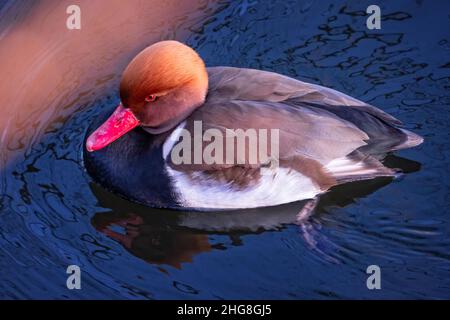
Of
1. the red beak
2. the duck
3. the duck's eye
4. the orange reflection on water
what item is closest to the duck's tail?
the duck

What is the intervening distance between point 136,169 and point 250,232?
0.87 m

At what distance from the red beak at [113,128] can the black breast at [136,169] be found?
0.21 ft

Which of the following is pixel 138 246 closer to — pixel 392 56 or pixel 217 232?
pixel 217 232

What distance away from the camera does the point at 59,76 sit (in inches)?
268

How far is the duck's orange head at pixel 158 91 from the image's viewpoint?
209 inches

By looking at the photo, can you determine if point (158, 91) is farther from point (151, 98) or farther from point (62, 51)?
point (62, 51)

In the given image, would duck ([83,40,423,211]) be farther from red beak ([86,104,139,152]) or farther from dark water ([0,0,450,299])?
dark water ([0,0,450,299])

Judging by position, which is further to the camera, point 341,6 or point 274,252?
point 341,6

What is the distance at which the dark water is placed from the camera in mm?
5027

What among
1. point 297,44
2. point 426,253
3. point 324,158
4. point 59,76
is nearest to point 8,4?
point 59,76

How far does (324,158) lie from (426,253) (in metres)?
0.90

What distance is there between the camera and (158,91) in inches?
212

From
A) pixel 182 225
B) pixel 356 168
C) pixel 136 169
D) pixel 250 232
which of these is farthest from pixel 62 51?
A: pixel 356 168

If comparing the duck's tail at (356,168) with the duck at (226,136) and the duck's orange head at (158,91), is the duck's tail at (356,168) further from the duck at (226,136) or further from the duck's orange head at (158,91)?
the duck's orange head at (158,91)
